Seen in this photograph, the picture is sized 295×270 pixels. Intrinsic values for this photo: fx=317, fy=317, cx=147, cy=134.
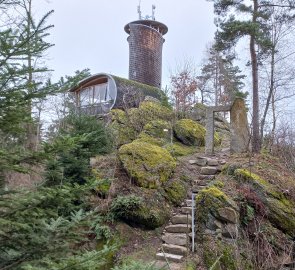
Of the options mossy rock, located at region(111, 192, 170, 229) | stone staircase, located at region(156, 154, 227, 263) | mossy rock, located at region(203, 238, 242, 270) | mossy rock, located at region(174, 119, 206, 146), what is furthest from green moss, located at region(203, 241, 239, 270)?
mossy rock, located at region(174, 119, 206, 146)

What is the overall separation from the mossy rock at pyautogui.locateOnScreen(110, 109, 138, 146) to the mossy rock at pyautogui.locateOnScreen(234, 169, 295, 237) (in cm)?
489

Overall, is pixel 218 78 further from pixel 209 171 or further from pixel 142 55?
pixel 209 171

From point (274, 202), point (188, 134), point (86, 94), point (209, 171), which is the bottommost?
point (274, 202)

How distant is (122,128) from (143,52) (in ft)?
38.3

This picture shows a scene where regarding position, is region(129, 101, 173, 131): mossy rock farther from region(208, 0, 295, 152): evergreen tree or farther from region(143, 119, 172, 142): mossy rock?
region(208, 0, 295, 152): evergreen tree

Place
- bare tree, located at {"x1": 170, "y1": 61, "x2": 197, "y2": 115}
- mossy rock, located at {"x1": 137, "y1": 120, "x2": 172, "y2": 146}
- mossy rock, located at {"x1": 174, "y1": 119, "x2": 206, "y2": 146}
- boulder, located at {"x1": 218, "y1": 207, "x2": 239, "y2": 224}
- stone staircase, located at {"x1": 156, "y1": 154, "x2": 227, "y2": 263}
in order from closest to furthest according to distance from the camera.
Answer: stone staircase, located at {"x1": 156, "y1": 154, "x2": 227, "y2": 263}, boulder, located at {"x1": 218, "y1": 207, "x2": 239, "y2": 224}, mossy rock, located at {"x1": 137, "y1": 120, "x2": 172, "y2": 146}, mossy rock, located at {"x1": 174, "y1": 119, "x2": 206, "y2": 146}, bare tree, located at {"x1": 170, "y1": 61, "x2": 197, "y2": 115}

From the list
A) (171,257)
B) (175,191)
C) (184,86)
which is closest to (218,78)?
(184,86)

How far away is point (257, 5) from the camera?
1173 centimetres

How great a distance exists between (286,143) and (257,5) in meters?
5.20

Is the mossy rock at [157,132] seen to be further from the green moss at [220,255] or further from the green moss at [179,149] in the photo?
the green moss at [220,255]

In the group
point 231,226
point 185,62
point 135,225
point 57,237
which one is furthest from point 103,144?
point 185,62

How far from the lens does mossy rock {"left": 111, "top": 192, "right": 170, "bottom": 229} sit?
23.1 feet

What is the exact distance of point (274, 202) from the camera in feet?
24.0

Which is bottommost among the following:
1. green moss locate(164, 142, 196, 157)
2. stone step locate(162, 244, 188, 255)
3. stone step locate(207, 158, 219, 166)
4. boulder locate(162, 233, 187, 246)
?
stone step locate(162, 244, 188, 255)
